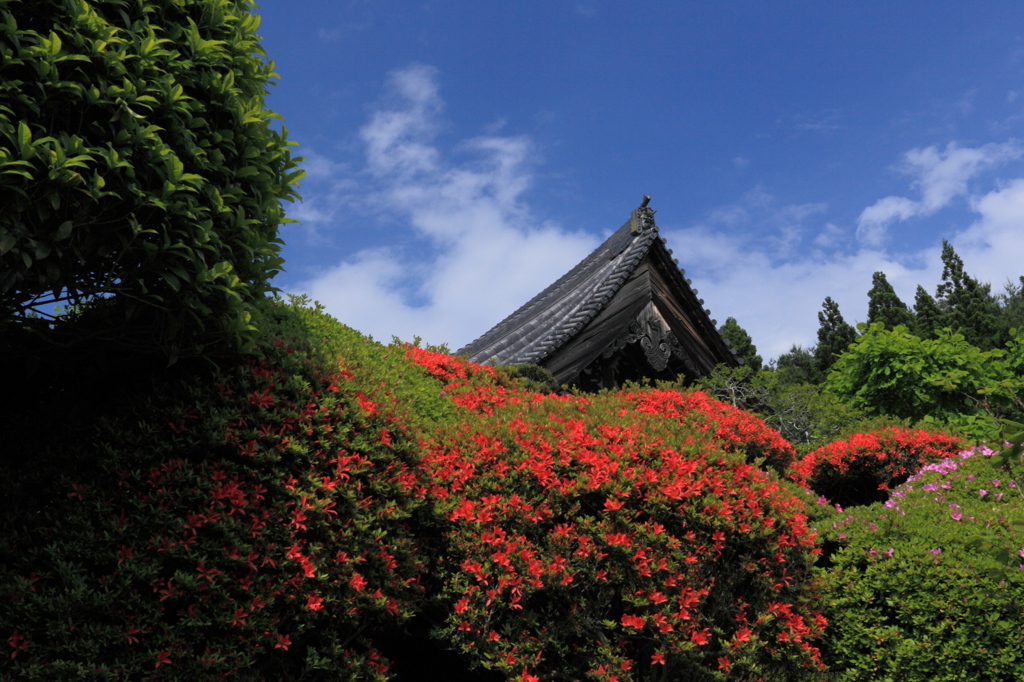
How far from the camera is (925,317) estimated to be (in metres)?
36.7

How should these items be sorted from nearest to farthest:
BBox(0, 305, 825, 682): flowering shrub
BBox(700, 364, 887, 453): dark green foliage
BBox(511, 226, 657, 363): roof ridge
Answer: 1. BBox(0, 305, 825, 682): flowering shrub
2. BBox(511, 226, 657, 363): roof ridge
3. BBox(700, 364, 887, 453): dark green foliage

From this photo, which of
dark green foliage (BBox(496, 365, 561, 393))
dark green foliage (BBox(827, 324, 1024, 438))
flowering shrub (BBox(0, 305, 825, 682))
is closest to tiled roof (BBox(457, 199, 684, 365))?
dark green foliage (BBox(496, 365, 561, 393))

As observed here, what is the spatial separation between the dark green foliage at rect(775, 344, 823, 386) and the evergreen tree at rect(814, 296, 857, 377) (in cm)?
105

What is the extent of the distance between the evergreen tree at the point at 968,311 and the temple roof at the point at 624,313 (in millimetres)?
22377

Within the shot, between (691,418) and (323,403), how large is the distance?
3.37 m

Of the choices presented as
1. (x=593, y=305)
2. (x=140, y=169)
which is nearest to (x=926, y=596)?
(x=140, y=169)

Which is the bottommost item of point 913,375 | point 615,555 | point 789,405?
point 615,555

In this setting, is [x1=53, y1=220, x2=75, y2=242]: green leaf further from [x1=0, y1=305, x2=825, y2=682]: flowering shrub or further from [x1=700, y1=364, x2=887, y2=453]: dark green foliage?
[x1=700, y1=364, x2=887, y2=453]: dark green foliage

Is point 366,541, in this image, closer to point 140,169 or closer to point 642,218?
point 140,169

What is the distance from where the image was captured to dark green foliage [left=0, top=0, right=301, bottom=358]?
3211 mm

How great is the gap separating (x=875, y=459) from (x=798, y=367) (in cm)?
4429

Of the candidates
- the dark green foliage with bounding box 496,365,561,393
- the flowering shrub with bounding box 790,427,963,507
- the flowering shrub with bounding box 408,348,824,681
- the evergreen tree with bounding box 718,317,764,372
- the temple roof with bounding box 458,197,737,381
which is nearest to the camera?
the flowering shrub with bounding box 408,348,824,681

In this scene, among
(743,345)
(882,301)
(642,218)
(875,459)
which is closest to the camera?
(875,459)

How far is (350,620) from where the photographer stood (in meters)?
4.38
